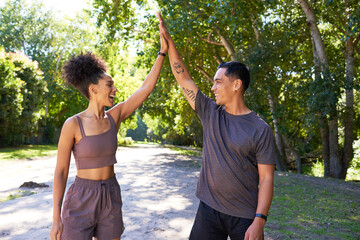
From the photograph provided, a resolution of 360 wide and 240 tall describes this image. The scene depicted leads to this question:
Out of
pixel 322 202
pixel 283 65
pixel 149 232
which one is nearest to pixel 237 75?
pixel 149 232

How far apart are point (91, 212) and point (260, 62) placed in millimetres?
12132

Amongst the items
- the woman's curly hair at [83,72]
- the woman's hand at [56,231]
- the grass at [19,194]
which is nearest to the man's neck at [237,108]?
the woman's curly hair at [83,72]

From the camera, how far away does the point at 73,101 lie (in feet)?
110

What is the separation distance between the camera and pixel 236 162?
279 centimetres

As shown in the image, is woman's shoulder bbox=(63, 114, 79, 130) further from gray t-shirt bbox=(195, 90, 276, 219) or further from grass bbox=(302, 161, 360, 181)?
grass bbox=(302, 161, 360, 181)

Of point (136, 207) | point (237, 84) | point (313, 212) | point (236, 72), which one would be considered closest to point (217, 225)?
point (237, 84)

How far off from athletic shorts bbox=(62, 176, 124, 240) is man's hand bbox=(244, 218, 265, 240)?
106 cm

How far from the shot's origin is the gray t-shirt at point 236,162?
8.95 ft

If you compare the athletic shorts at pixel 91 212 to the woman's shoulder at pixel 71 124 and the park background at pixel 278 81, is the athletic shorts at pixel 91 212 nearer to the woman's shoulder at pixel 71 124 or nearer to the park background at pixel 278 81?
the woman's shoulder at pixel 71 124

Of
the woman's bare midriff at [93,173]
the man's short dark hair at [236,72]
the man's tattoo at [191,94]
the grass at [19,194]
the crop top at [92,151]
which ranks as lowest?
the grass at [19,194]

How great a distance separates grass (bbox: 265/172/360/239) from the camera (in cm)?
565

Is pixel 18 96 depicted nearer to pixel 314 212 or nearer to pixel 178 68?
pixel 314 212

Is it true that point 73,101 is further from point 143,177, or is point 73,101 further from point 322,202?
point 322,202

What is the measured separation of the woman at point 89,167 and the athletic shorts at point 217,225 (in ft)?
2.23
